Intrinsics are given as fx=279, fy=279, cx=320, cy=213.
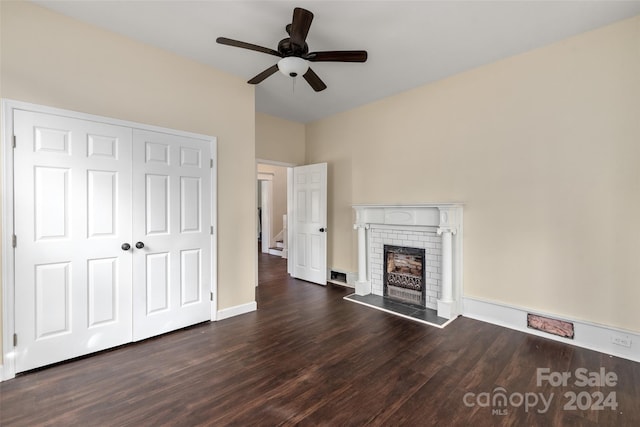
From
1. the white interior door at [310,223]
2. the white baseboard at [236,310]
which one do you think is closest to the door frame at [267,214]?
the white interior door at [310,223]

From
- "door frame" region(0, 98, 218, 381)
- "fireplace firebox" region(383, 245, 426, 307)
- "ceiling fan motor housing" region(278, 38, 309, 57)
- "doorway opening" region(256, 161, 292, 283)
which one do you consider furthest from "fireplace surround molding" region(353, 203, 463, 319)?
"doorway opening" region(256, 161, 292, 283)

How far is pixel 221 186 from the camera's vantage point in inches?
133

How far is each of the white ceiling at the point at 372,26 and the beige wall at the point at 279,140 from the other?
1483 mm

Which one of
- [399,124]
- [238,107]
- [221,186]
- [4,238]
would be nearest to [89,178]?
[4,238]

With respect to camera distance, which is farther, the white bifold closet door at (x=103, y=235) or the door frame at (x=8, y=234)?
the white bifold closet door at (x=103, y=235)

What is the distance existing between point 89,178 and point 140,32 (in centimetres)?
146

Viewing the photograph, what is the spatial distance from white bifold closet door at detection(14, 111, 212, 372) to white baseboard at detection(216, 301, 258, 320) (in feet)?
0.72

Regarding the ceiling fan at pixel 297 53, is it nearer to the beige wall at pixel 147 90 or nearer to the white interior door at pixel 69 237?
the beige wall at pixel 147 90

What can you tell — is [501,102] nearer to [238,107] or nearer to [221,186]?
[238,107]

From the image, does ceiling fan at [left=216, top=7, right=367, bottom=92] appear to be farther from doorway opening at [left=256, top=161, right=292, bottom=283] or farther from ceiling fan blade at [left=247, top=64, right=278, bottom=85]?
doorway opening at [left=256, top=161, right=292, bottom=283]

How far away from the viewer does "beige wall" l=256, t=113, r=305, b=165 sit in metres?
4.84

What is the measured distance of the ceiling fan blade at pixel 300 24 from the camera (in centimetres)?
202

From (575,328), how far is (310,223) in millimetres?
3650

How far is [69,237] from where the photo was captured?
7.95 ft
